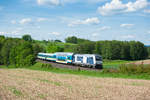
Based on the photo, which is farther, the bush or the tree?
the tree

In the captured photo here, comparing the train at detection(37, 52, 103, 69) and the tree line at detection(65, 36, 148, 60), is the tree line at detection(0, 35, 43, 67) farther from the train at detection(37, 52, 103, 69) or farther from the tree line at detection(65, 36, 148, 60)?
the tree line at detection(65, 36, 148, 60)

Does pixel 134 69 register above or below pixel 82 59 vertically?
below

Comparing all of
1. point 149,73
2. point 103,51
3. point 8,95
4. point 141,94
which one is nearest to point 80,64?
point 149,73

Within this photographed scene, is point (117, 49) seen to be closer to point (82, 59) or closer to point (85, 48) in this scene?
point (85, 48)

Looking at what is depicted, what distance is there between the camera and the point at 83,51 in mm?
116938

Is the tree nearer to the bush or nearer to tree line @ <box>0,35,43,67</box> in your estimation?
tree line @ <box>0,35,43,67</box>

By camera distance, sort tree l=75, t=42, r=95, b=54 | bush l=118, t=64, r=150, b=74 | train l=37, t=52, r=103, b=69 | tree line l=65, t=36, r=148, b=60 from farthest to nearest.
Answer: tree l=75, t=42, r=95, b=54
tree line l=65, t=36, r=148, b=60
train l=37, t=52, r=103, b=69
bush l=118, t=64, r=150, b=74

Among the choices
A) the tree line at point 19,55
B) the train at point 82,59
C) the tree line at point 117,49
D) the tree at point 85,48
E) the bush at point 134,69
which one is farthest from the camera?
the tree at point 85,48

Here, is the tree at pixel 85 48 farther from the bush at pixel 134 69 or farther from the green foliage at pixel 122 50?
the bush at pixel 134 69

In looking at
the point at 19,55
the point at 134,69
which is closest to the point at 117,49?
the point at 19,55

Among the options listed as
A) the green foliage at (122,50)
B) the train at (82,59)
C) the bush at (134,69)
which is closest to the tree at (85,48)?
the green foliage at (122,50)

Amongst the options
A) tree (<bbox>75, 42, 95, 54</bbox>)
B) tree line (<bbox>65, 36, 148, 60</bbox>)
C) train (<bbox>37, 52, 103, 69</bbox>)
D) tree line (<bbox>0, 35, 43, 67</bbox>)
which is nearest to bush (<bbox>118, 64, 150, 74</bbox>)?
train (<bbox>37, 52, 103, 69</bbox>)

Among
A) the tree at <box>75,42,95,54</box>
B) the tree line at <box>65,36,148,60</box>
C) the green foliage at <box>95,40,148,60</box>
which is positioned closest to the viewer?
the green foliage at <box>95,40,148,60</box>

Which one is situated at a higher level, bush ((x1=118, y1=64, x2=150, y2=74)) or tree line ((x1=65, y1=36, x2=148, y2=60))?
tree line ((x1=65, y1=36, x2=148, y2=60))
